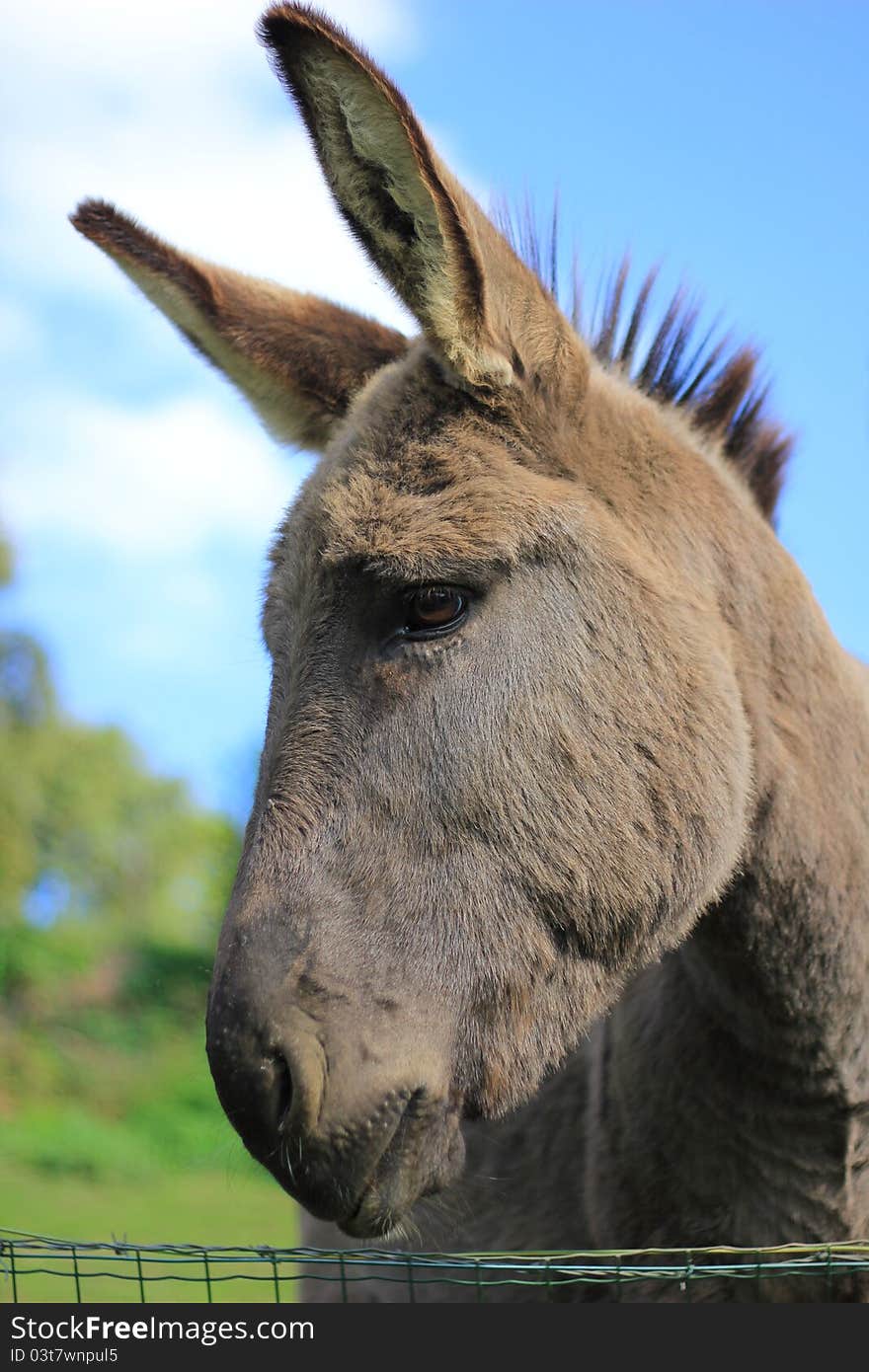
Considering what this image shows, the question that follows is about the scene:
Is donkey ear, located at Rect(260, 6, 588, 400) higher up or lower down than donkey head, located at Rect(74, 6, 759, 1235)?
higher up

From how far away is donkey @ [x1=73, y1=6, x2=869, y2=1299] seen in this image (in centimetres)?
245

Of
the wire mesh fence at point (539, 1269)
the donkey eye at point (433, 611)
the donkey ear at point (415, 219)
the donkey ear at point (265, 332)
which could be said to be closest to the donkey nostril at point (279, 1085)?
the wire mesh fence at point (539, 1269)

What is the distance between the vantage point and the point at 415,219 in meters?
2.72

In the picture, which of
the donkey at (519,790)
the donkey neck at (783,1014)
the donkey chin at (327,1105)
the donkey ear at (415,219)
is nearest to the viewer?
the donkey chin at (327,1105)

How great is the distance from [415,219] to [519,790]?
51.4 inches

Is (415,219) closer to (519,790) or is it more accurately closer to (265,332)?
(265,332)

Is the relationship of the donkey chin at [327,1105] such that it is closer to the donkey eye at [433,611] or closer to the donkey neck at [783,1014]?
the donkey eye at [433,611]

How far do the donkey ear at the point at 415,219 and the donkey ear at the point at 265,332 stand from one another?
87 centimetres

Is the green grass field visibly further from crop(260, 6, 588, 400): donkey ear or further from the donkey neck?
crop(260, 6, 588, 400): donkey ear

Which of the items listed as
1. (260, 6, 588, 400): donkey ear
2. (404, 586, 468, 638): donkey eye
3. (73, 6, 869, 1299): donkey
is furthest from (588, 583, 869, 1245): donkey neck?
(260, 6, 588, 400): donkey ear

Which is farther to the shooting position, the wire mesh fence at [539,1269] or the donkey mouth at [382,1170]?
the wire mesh fence at [539,1269]

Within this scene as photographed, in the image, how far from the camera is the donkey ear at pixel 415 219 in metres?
2.56

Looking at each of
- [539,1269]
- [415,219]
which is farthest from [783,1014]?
[415,219]

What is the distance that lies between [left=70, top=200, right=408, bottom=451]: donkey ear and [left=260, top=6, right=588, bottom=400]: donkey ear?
870 mm
